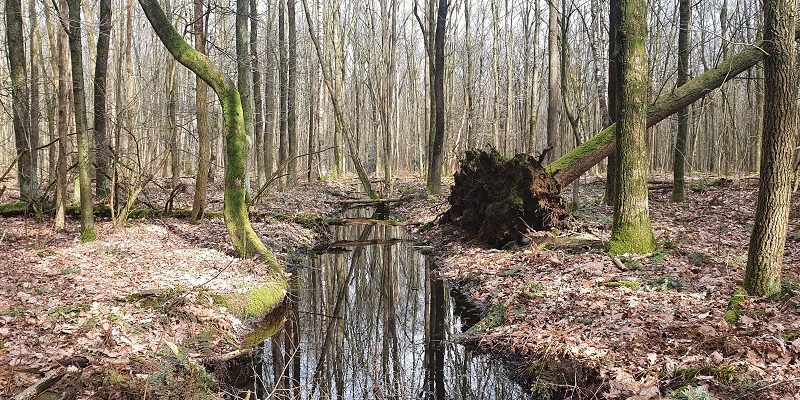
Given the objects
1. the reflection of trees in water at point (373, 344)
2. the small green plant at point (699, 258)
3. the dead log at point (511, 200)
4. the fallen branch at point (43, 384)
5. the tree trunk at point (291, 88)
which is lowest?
the reflection of trees in water at point (373, 344)

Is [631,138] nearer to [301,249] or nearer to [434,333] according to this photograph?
[434,333]

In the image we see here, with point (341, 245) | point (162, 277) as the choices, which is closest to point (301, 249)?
point (341, 245)

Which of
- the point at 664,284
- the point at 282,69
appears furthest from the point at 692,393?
the point at 282,69

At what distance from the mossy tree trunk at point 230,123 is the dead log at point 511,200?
4.49m

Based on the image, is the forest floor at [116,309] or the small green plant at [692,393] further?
the forest floor at [116,309]

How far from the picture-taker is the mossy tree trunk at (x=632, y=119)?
25.1 feet

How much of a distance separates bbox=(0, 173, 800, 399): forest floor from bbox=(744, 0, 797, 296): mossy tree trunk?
2.51 feet

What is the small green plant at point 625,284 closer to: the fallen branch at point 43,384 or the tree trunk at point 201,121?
the fallen branch at point 43,384

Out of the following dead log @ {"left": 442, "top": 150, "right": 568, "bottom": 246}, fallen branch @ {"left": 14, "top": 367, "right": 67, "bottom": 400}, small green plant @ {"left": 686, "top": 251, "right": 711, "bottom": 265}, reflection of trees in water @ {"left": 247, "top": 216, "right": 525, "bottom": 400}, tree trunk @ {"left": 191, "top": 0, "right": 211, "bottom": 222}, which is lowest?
reflection of trees in water @ {"left": 247, "top": 216, "right": 525, "bottom": 400}

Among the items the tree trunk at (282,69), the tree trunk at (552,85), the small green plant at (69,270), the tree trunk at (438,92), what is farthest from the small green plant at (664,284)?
the tree trunk at (282,69)

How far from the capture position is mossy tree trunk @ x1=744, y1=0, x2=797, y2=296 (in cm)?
521

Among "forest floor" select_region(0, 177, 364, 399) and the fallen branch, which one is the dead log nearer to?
"forest floor" select_region(0, 177, 364, 399)

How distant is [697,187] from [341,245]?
10533 millimetres

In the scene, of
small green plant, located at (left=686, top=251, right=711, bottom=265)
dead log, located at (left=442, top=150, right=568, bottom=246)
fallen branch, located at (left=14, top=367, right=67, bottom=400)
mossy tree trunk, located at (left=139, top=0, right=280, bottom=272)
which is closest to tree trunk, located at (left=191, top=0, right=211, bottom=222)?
mossy tree trunk, located at (left=139, top=0, right=280, bottom=272)
